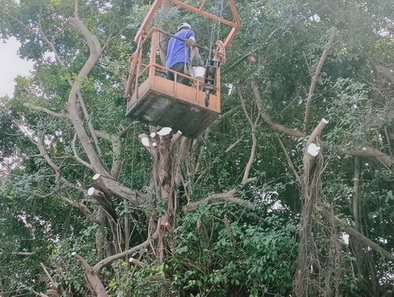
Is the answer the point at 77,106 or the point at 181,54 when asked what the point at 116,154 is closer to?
the point at 77,106

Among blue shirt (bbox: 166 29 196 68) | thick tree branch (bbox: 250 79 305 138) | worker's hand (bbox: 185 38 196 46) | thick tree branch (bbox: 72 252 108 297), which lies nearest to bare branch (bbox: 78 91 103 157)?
thick tree branch (bbox: 72 252 108 297)

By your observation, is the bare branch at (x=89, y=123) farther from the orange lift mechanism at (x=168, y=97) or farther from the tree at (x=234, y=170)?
the orange lift mechanism at (x=168, y=97)

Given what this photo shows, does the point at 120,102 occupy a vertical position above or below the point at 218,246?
above

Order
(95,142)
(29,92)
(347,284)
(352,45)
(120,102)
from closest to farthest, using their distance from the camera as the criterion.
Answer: (347,284), (352,45), (120,102), (95,142), (29,92)

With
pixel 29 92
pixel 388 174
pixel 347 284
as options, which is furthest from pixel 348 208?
pixel 29 92

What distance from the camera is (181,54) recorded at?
18.3ft

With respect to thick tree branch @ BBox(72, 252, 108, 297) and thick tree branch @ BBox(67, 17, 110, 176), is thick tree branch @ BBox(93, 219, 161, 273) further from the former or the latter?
thick tree branch @ BBox(67, 17, 110, 176)

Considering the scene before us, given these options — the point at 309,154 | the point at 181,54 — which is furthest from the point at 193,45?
the point at 309,154

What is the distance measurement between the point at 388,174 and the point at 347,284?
4.69ft

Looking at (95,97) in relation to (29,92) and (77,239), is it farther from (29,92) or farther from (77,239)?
(77,239)

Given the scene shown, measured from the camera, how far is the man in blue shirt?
5.49 metres

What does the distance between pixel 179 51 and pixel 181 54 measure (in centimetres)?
5

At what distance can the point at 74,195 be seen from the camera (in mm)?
8844

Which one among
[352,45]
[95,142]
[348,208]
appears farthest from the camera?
[95,142]
